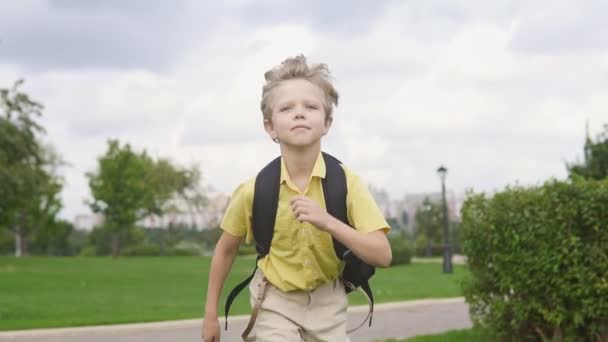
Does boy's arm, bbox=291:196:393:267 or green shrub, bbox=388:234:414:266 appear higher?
green shrub, bbox=388:234:414:266

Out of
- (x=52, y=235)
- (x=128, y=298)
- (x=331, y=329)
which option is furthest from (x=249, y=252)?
(x=331, y=329)

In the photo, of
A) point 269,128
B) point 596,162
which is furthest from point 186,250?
point 269,128

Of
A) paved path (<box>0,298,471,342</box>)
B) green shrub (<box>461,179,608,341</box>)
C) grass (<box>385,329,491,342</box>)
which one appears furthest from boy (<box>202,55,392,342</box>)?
paved path (<box>0,298,471,342</box>)

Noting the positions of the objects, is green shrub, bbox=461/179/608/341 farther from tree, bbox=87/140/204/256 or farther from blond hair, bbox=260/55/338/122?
tree, bbox=87/140/204/256

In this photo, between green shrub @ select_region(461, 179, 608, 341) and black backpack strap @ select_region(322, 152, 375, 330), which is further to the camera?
green shrub @ select_region(461, 179, 608, 341)

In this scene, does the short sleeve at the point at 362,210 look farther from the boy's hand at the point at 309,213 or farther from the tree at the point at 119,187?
the tree at the point at 119,187

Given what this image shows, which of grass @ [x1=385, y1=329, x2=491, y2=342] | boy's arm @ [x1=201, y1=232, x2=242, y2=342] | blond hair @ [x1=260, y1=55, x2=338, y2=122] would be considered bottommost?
grass @ [x1=385, y1=329, x2=491, y2=342]

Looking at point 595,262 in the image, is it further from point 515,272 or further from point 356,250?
point 356,250

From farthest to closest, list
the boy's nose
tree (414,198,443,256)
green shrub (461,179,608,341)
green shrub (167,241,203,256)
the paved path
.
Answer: green shrub (167,241,203,256) < tree (414,198,443,256) < the paved path < green shrub (461,179,608,341) < the boy's nose

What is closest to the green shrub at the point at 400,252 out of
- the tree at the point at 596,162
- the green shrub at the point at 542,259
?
the tree at the point at 596,162

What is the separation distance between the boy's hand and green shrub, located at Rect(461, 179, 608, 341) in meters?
6.08

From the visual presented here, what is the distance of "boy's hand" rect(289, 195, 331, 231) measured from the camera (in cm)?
321

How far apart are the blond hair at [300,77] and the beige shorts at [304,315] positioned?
2.34 ft

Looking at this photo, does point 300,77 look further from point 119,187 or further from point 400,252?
point 119,187
